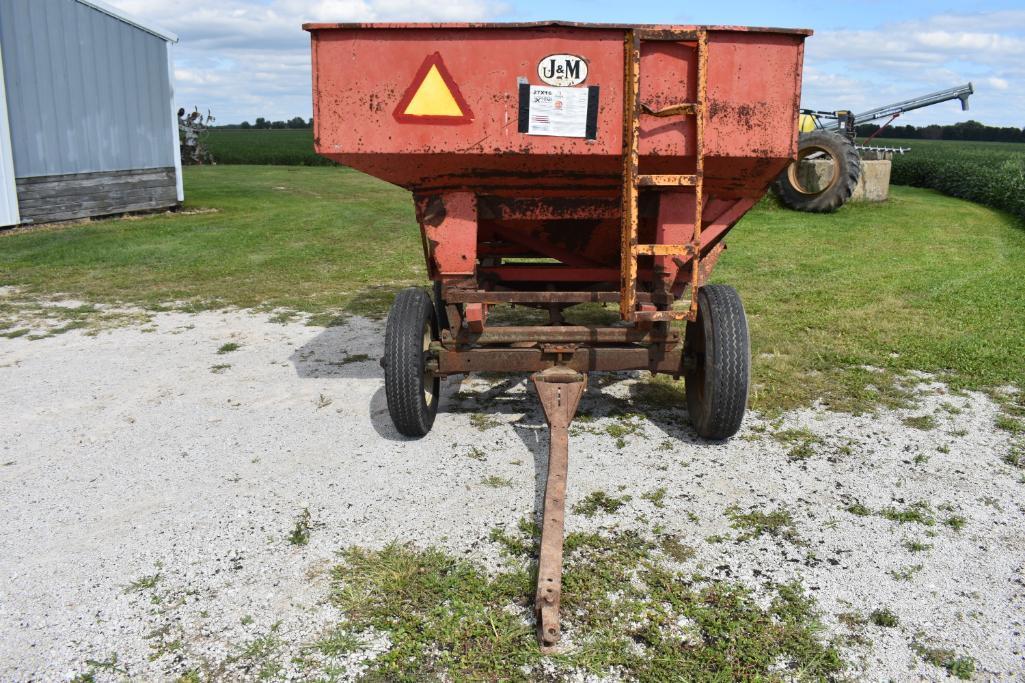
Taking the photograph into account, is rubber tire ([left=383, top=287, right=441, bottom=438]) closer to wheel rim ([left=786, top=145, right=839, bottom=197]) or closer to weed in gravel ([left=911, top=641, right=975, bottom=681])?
weed in gravel ([left=911, top=641, right=975, bottom=681])

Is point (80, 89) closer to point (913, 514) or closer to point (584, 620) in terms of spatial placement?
point (584, 620)

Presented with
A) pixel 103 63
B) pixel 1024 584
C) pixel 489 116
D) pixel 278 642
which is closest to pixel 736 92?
pixel 489 116

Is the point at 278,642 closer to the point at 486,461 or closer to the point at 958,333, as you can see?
the point at 486,461

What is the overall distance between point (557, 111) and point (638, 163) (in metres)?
0.49

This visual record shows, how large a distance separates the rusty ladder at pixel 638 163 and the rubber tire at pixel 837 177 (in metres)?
12.3

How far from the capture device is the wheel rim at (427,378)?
450cm

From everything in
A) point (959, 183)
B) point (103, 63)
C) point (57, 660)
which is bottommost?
point (57, 660)

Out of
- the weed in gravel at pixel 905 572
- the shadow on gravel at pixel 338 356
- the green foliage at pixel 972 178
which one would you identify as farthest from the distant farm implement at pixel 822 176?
the weed in gravel at pixel 905 572

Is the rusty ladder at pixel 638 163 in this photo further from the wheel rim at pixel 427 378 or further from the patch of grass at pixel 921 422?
the patch of grass at pixel 921 422

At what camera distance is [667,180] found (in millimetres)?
3906

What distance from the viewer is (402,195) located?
20234 mm

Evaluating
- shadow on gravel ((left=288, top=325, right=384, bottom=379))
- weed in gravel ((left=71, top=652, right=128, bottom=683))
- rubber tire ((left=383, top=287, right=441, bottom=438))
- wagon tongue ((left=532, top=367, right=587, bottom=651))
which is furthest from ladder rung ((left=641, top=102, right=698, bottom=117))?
weed in gravel ((left=71, top=652, right=128, bottom=683))

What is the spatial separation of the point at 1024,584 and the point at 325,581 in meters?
2.66

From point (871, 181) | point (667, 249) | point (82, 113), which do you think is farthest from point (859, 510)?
point (871, 181)
